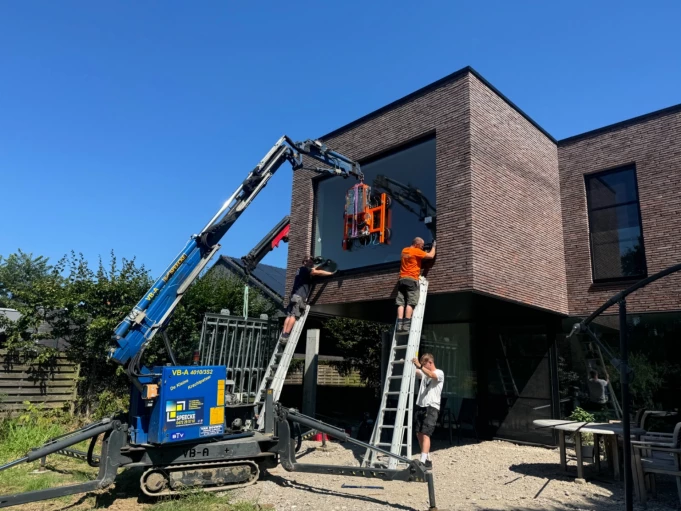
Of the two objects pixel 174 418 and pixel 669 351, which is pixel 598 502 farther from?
pixel 174 418

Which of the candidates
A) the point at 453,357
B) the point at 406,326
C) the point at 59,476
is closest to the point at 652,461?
the point at 406,326

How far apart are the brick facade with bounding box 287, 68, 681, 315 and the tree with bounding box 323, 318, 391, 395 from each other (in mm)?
5614

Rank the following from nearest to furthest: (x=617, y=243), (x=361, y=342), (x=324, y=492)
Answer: (x=324, y=492), (x=617, y=243), (x=361, y=342)

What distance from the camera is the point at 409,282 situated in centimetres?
924

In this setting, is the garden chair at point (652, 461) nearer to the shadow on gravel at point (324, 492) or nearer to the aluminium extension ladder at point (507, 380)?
the shadow on gravel at point (324, 492)

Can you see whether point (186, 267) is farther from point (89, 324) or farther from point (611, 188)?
point (611, 188)

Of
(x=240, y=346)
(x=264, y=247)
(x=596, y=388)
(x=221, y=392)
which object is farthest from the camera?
(x=264, y=247)

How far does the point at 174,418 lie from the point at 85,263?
7.40 m

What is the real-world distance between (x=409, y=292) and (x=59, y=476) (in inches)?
261

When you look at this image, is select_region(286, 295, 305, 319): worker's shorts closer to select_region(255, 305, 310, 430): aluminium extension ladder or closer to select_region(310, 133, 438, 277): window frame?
select_region(255, 305, 310, 430): aluminium extension ladder

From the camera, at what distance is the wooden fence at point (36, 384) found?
35.7 ft

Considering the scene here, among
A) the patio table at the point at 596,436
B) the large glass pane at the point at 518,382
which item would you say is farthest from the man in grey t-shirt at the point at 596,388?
the patio table at the point at 596,436

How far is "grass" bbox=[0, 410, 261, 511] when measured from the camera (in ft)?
22.0

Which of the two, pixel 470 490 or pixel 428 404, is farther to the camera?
pixel 428 404
